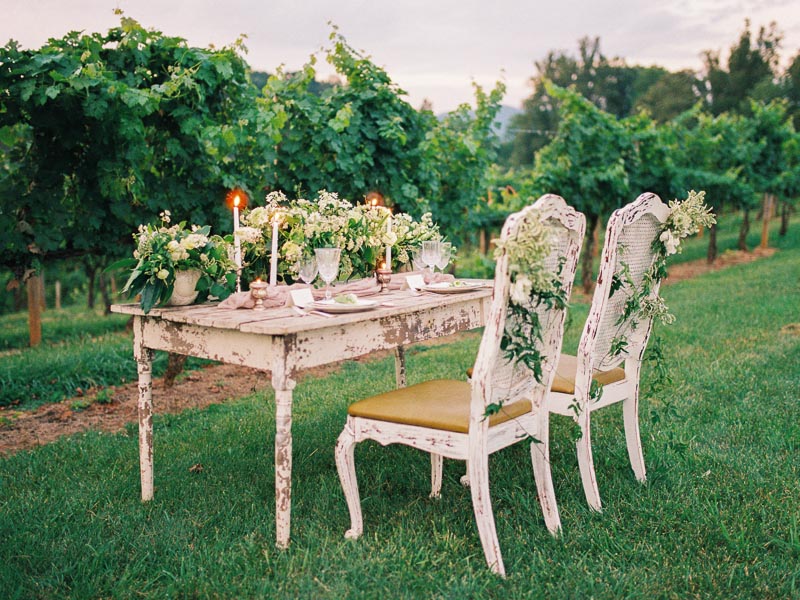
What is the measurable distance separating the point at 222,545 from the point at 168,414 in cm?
241

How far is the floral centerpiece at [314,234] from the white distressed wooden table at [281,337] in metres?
0.29

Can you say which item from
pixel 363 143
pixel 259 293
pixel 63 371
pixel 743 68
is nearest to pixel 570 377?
pixel 259 293

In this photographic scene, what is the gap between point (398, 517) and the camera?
308cm

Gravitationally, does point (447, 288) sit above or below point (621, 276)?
below

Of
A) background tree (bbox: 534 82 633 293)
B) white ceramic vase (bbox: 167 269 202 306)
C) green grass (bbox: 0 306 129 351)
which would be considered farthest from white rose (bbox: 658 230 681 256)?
background tree (bbox: 534 82 633 293)

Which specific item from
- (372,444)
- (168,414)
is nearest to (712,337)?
(372,444)

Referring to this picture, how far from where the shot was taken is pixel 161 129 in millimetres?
5395

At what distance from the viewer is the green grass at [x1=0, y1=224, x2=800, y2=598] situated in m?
2.48

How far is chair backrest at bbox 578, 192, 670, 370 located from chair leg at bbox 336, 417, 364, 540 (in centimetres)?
111

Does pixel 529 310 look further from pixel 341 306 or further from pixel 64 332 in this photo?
pixel 64 332

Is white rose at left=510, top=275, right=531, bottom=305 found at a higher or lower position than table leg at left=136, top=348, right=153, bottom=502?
higher

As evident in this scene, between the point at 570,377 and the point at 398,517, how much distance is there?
3.45 ft

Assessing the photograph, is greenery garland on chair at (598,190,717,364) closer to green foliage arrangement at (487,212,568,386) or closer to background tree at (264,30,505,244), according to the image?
green foliage arrangement at (487,212,568,386)

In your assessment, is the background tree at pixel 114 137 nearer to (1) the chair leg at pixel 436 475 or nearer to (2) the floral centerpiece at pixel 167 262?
(2) the floral centerpiece at pixel 167 262
